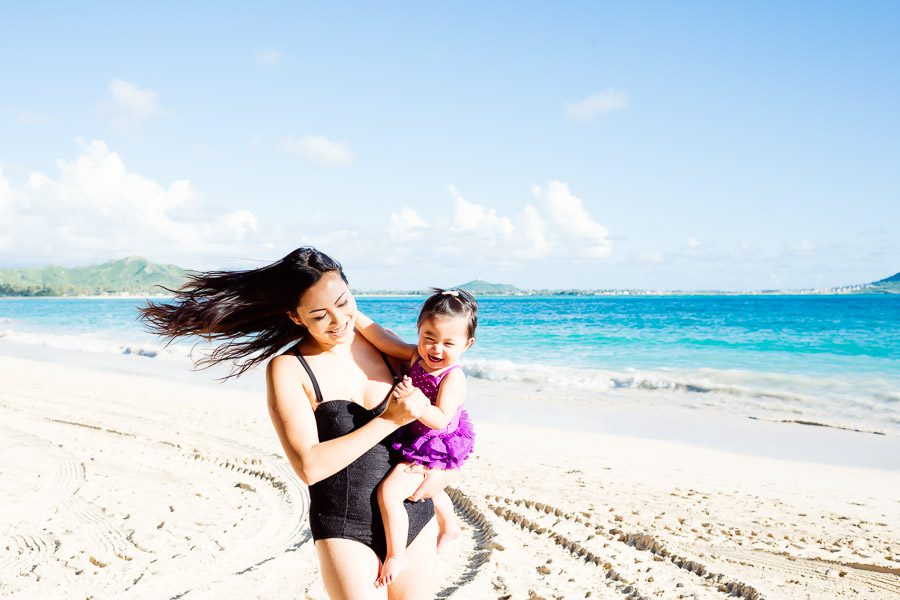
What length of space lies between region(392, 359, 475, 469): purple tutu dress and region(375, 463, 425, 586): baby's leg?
6 cm

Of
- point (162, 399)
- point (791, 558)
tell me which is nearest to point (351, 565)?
point (791, 558)

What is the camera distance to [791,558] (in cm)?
524

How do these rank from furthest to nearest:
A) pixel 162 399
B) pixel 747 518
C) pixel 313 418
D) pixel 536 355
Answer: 1. pixel 536 355
2. pixel 162 399
3. pixel 747 518
4. pixel 313 418

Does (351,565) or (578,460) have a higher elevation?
(351,565)

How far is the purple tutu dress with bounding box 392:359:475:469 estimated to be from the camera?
2.29 metres

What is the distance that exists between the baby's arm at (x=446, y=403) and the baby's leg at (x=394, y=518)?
204 millimetres

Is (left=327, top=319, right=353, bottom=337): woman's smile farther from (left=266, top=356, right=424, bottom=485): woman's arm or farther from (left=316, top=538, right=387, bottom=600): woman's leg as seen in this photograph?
(left=316, top=538, right=387, bottom=600): woman's leg

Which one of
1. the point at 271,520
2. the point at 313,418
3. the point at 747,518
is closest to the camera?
the point at 313,418

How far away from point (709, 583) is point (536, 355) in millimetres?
18518

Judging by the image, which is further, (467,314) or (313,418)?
(467,314)

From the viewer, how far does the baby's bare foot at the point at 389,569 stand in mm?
2234

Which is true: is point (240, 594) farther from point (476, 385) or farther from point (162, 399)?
point (476, 385)

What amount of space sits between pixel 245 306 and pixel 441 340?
0.69 metres

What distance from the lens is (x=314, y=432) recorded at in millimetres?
2168
